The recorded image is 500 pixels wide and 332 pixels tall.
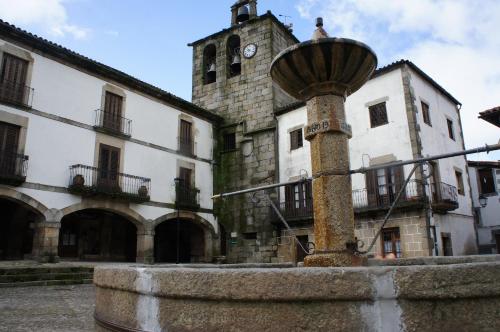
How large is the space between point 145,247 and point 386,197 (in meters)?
10.3

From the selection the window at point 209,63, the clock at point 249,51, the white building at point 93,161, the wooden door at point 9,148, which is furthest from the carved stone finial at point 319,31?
the window at point 209,63

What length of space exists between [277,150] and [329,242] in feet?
49.7

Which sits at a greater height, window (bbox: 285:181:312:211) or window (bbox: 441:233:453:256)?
window (bbox: 285:181:312:211)

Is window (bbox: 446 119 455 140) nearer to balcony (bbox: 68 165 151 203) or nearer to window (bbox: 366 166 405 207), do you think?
window (bbox: 366 166 405 207)

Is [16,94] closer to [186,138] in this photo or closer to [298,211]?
[186,138]

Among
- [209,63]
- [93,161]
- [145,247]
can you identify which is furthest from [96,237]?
[209,63]

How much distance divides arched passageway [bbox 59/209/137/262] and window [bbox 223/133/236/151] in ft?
21.2

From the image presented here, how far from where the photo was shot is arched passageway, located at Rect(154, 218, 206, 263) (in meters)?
20.0

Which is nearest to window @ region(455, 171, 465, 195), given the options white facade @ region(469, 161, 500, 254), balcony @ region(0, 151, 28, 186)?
white facade @ region(469, 161, 500, 254)

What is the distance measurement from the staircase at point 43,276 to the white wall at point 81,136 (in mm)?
3191

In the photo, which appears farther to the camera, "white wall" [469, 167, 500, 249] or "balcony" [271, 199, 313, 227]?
"white wall" [469, 167, 500, 249]

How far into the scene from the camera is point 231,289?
2322mm

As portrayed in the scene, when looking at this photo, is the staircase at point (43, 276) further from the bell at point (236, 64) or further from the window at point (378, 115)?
the bell at point (236, 64)

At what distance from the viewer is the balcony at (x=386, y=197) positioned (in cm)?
1378
